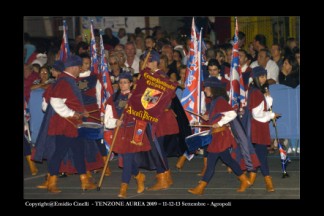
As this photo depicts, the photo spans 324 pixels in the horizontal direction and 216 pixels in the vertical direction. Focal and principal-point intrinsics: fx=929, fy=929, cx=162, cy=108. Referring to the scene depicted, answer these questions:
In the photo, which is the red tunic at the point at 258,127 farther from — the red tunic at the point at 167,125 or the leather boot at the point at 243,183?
the red tunic at the point at 167,125

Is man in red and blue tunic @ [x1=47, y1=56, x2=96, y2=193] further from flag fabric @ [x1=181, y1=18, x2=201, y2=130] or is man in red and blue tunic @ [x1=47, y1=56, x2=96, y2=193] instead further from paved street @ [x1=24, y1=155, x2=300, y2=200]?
flag fabric @ [x1=181, y1=18, x2=201, y2=130]

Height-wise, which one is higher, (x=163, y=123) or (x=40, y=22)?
(x=40, y=22)

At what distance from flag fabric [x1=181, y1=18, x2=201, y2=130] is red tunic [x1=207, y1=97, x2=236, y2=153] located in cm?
251

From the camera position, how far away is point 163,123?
1387 cm

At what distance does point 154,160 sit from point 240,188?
134cm

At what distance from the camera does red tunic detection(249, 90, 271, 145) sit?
1299 cm

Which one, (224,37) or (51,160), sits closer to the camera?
(51,160)

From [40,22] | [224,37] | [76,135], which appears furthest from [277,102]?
[40,22]

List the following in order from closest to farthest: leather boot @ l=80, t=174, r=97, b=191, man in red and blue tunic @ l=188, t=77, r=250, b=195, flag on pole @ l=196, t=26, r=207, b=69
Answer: man in red and blue tunic @ l=188, t=77, r=250, b=195 < leather boot @ l=80, t=174, r=97, b=191 < flag on pole @ l=196, t=26, r=207, b=69

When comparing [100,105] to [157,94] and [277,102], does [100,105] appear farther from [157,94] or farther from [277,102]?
[277,102]

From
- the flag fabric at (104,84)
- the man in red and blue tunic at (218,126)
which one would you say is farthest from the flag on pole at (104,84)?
the man in red and blue tunic at (218,126)

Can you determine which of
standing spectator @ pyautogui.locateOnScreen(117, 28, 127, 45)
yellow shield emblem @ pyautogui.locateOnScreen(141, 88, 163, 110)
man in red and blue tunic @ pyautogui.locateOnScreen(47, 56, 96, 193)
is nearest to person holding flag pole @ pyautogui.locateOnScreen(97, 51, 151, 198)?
yellow shield emblem @ pyautogui.locateOnScreen(141, 88, 163, 110)

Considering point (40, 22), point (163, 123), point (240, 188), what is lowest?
point (240, 188)
